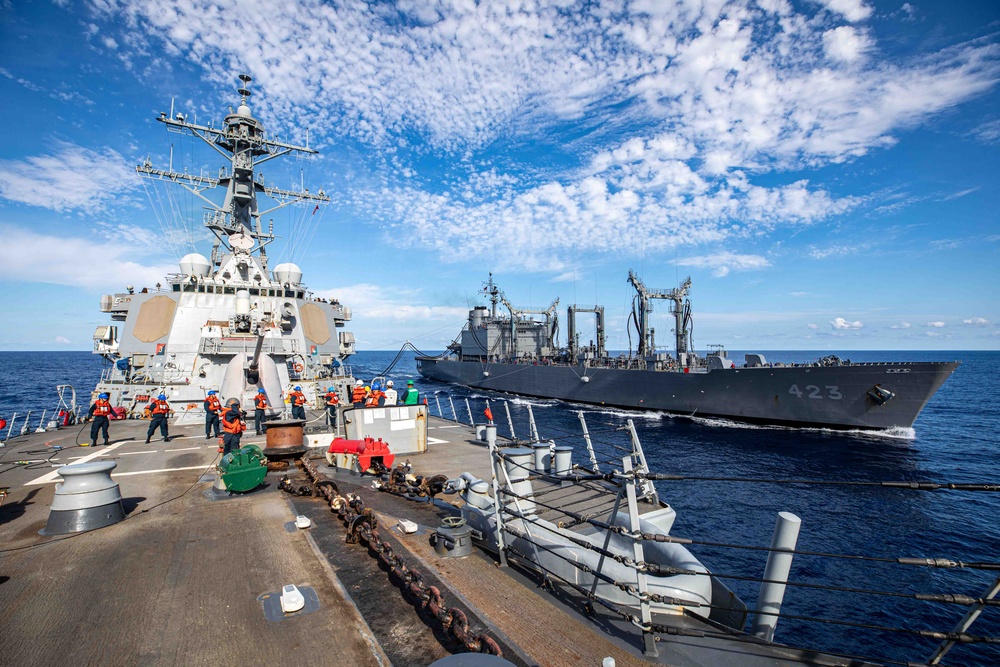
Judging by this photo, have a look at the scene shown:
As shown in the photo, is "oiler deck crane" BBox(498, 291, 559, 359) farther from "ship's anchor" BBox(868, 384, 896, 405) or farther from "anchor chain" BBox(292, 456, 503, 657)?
"anchor chain" BBox(292, 456, 503, 657)

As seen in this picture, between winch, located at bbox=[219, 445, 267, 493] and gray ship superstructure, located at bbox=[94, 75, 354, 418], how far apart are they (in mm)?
6703

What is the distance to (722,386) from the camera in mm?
29188

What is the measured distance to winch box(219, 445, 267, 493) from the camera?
691 cm

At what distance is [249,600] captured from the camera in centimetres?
390

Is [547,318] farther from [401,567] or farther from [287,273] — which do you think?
[401,567]

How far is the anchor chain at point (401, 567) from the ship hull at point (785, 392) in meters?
26.6

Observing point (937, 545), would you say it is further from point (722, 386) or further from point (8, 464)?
point (8, 464)

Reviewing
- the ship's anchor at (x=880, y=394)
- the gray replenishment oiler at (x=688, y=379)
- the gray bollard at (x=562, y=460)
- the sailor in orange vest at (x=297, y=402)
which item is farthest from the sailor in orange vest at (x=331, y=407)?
the ship's anchor at (x=880, y=394)

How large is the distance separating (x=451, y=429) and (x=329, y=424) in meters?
3.67

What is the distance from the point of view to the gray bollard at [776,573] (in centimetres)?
362

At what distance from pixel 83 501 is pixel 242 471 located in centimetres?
184

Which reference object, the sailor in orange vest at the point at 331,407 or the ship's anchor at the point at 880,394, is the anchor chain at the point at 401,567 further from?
the ship's anchor at the point at 880,394

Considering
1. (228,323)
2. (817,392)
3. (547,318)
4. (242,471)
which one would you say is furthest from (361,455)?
(547,318)

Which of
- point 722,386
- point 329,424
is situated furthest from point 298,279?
point 722,386
